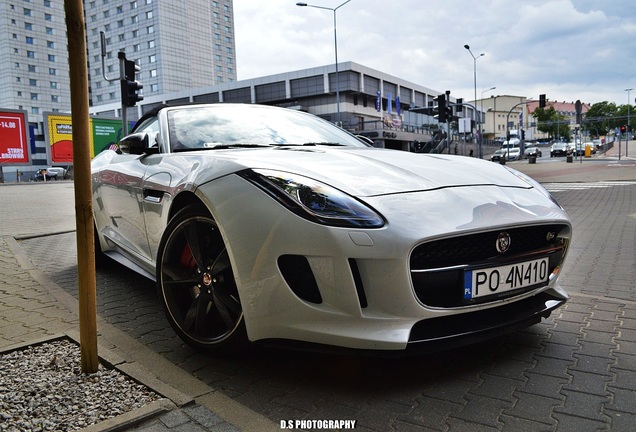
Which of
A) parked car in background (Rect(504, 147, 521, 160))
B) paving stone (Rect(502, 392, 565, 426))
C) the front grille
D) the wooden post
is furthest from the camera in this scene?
parked car in background (Rect(504, 147, 521, 160))

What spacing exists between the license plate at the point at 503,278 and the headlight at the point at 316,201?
499mm

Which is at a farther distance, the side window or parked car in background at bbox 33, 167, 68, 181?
parked car in background at bbox 33, 167, 68, 181

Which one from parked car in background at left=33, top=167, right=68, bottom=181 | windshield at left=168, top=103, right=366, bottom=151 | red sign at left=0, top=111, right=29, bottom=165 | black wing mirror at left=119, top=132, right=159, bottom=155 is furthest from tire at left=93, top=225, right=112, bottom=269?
parked car in background at left=33, top=167, right=68, bottom=181

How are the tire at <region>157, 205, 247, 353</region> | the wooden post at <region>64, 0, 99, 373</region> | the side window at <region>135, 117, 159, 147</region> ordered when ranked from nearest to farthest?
the wooden post at <region>64, 0, 99, 373</region> < the tire at <region>157, 205, 247, 353</region> < the side window at <region>135, 117, 159, 147</region>

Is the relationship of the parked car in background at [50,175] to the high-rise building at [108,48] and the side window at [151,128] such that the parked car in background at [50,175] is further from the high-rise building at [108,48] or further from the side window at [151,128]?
the side window at [151,128]

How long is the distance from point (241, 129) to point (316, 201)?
1.42 meters

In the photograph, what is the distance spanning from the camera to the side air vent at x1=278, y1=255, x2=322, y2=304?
2.14 m

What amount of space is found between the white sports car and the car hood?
0.4 inches

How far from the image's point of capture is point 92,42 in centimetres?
8725

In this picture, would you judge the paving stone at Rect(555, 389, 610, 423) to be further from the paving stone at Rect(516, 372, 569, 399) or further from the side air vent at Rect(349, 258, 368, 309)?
the side air vent at Rect(349, 258, 368, 309)

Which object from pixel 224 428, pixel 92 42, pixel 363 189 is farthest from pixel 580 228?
pixel 92 42

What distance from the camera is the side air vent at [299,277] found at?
84.4 inches

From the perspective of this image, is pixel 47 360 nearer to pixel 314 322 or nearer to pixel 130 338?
pixel 130 338

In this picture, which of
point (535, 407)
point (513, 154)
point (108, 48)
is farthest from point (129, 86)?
point (108, 48)
